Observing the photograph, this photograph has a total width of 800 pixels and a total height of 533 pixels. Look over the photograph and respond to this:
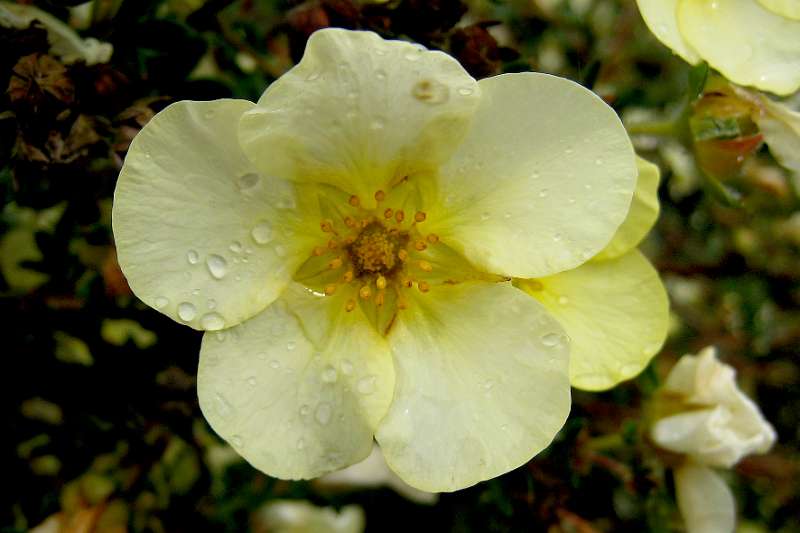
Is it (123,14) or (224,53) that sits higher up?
(123,14)

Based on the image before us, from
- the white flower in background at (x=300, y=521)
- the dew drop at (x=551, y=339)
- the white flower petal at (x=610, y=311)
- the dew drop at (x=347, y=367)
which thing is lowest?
the white flower in background at (x=300, y=521)

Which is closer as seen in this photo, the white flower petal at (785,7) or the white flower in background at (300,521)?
the white flower petal at (785,7)

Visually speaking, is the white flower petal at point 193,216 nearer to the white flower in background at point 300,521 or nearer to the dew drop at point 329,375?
the dew drop at point 329,375

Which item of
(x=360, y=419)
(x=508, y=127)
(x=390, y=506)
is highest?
(x=508, y=127)

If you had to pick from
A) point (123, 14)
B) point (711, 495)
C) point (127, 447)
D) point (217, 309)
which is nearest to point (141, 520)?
point (127, 447)

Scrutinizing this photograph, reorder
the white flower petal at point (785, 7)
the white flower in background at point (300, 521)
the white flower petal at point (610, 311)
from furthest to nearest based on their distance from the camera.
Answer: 1. the white flower in background at point (300, 521)
2. the white flower petal at point (785, 7)
3. the white flower petal at point (610, 311)

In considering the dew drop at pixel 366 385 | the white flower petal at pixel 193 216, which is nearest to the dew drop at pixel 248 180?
the white flower petal at pixel 193 216

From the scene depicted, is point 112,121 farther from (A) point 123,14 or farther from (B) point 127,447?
(B) point 127,447
